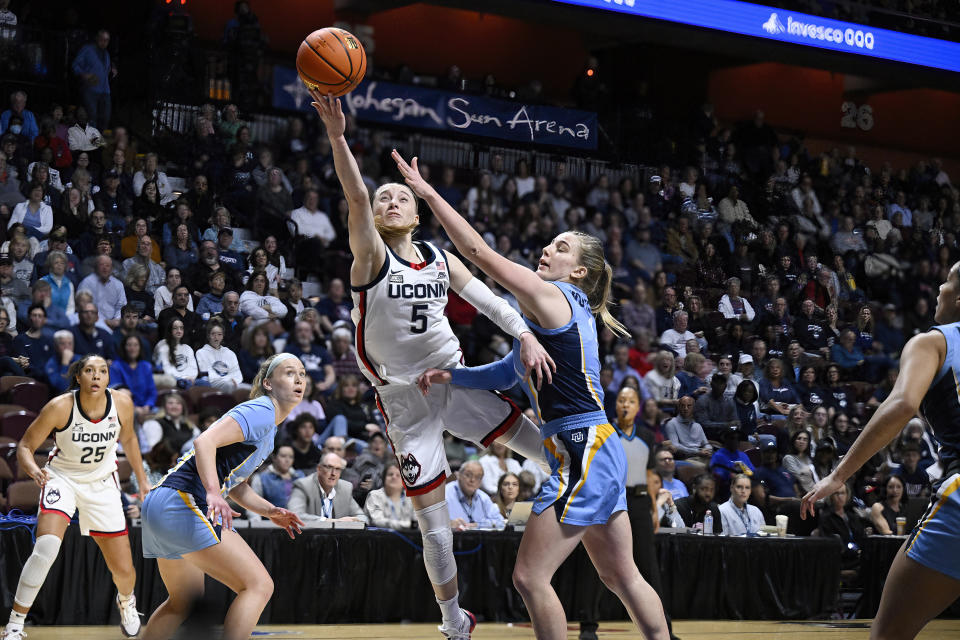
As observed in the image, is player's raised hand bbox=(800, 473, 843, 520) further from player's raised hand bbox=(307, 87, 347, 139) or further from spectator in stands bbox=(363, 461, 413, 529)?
spectator in stands bbox=(363, 461, 413, 529)

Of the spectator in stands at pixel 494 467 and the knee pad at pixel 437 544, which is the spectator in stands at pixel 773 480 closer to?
the spectator in stands at pixel 494 467

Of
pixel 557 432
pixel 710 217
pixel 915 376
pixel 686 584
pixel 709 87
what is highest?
pixel 709 87

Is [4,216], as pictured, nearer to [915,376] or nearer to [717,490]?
[717,490]

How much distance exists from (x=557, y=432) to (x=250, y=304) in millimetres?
7947

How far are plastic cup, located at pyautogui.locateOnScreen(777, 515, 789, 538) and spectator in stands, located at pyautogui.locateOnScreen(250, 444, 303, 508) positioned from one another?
4.28 m

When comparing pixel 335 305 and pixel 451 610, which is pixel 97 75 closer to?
pixel 335 305

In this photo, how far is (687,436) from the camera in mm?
12172

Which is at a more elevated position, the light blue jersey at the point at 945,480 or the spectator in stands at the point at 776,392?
the light blue jersey at the point at 945,480

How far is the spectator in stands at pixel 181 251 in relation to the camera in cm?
1205

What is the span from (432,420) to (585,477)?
3.31 feet

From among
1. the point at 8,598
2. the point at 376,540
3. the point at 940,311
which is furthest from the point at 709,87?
the point at 940,311

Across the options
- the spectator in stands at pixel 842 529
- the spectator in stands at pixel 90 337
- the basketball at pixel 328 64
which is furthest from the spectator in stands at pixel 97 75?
the basketball at pixel 328 64

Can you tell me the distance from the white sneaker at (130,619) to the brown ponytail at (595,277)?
4.00 metres

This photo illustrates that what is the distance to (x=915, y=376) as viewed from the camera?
3.75 m
